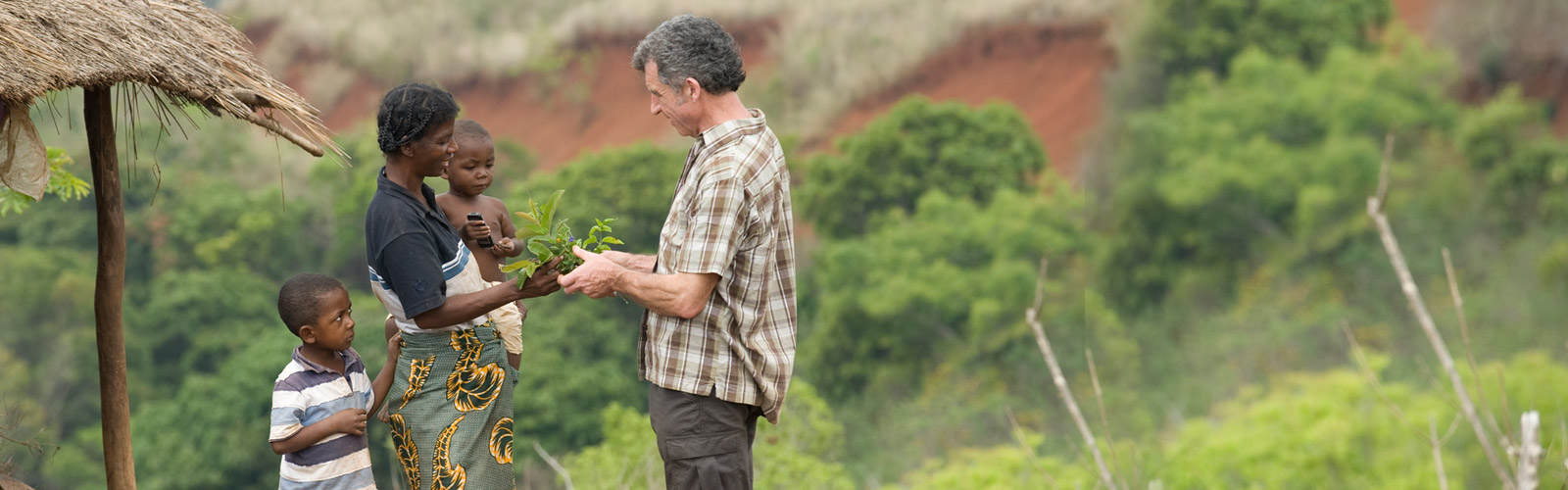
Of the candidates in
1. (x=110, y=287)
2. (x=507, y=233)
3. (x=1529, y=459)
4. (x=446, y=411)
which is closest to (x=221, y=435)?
(x=110, y=287)

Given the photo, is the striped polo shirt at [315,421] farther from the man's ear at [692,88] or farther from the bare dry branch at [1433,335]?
the bare dry branch at [1433,335]

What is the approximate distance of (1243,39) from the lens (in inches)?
1227

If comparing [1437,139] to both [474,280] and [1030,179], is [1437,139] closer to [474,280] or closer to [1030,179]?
[1030,179]

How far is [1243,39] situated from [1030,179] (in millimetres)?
6212

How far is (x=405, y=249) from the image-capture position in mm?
2846

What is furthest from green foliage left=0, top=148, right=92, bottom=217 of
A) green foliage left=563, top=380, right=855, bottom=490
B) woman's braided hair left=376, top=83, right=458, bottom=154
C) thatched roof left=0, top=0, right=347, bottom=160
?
green foliage left=563, top=380, right=855, bottom=490

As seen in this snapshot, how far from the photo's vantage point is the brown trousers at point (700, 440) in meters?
3.00

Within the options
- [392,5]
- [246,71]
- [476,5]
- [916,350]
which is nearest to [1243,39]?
[916,350]

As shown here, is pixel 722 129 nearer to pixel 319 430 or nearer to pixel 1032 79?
pixel 319 430

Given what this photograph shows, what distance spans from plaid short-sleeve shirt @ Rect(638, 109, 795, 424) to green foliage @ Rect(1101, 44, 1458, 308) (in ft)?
84.0

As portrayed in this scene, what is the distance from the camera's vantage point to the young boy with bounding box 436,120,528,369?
131 inches

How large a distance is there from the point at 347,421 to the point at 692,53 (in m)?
1.11

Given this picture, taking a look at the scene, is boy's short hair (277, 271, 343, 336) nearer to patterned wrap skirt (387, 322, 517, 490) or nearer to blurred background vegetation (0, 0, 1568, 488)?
patterned wrap skirt (387, 322, 517, 490)

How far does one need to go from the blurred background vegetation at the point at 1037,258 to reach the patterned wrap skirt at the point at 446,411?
14985mm
